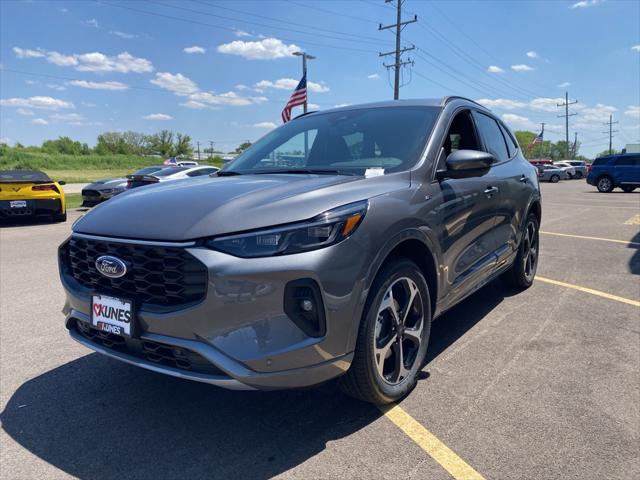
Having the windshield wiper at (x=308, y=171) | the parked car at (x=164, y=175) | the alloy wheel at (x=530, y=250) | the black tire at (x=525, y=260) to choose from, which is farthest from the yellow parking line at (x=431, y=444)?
the parked car at (x=164, y=175)

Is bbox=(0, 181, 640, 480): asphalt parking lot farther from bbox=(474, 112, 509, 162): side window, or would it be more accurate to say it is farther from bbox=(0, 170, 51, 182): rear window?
bbox=(0, 170, 51, 182): rear window

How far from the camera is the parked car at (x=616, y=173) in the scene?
891 inches

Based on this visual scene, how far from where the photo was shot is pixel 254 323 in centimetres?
207

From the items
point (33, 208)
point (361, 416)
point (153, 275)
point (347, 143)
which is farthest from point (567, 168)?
point (153, 275)

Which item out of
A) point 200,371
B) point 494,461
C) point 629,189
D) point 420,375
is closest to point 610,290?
point 420,375

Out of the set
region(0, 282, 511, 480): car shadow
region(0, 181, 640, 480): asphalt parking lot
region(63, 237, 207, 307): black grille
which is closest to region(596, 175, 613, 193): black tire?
region(0, 181, 640, 480): asphalt parking lot

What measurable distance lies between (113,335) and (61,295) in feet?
10.8

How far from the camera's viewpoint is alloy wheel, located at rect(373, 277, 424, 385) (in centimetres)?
260

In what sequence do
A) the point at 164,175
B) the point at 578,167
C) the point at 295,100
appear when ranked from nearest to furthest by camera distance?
1. the point at 164,175
2. the point at 295,100
3. the point at 578,167

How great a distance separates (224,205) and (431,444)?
1.57m

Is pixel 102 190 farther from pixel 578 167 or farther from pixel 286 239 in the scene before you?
pixel 578 167

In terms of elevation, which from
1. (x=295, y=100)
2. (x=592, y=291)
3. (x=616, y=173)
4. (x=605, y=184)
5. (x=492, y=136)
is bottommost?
(x=592, y=291)

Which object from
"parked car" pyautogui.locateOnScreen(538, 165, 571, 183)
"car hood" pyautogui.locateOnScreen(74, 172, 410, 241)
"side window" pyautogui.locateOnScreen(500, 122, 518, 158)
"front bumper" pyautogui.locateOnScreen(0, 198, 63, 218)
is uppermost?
"parked car" pyautogui.locateOnScreen(538, 165, 571, 183)

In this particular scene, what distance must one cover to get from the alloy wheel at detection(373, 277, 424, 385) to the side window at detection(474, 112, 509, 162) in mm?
2021
